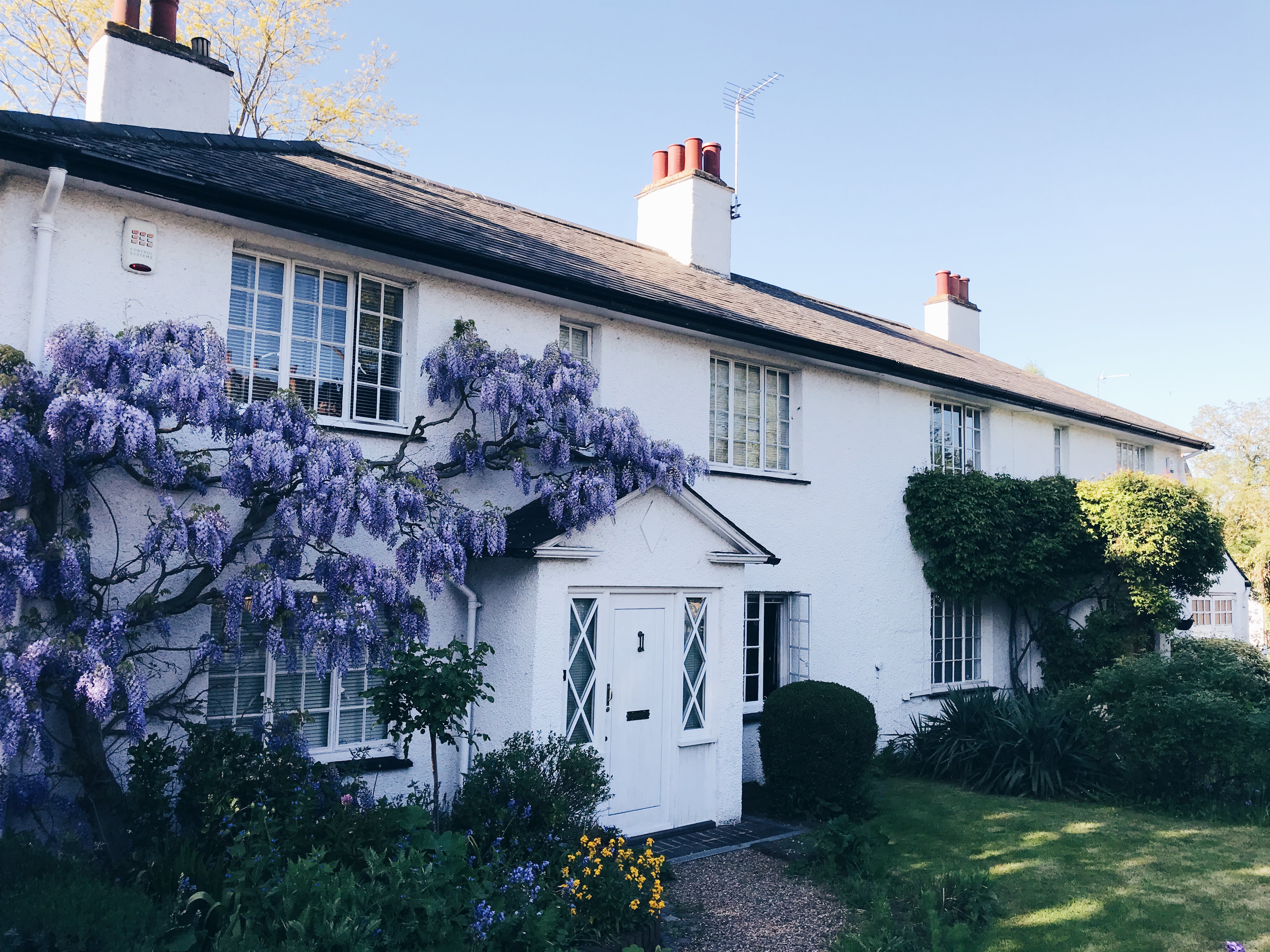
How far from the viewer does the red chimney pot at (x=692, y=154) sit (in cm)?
1461

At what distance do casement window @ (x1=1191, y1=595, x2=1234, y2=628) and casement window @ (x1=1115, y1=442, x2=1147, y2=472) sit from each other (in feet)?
13.3

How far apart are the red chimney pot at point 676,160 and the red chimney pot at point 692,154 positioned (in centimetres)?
7

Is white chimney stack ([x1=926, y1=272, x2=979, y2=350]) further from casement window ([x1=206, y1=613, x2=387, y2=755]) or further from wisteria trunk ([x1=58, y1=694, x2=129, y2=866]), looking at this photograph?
wisteria trunk ([x1=58, y1=694, x2=129, y2=866])

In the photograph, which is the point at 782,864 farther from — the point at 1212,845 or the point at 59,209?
the point at 59,209

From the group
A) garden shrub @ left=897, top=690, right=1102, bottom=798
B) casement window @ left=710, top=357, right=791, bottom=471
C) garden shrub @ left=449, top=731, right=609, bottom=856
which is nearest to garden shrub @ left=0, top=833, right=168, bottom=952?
garden shrub @ left=449, top=731, right=609, bottom=856

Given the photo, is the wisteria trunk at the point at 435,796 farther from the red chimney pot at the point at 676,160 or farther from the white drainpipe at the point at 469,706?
the red chimney pot at the point at 676,160

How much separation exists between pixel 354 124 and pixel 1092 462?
1752 cm

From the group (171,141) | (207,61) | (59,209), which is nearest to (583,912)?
(59,209)

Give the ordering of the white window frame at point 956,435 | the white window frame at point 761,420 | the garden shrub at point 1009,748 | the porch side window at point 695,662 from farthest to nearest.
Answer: the white window frame at point 956,435, the white window frame at point 761,420, the garden shrub at point 1009,748, the porch side window at point 695,662

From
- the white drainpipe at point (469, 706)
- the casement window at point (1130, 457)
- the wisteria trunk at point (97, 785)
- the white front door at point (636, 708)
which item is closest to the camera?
the wisteria trunk at point (97, 785)

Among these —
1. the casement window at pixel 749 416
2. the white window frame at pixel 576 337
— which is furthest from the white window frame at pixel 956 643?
the white window frame at pixel 576 337

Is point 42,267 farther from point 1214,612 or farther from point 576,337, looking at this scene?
point 1214,612

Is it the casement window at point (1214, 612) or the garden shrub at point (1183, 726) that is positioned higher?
the casement window at point (1214, 612)

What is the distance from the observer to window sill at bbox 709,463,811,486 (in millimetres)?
10828
